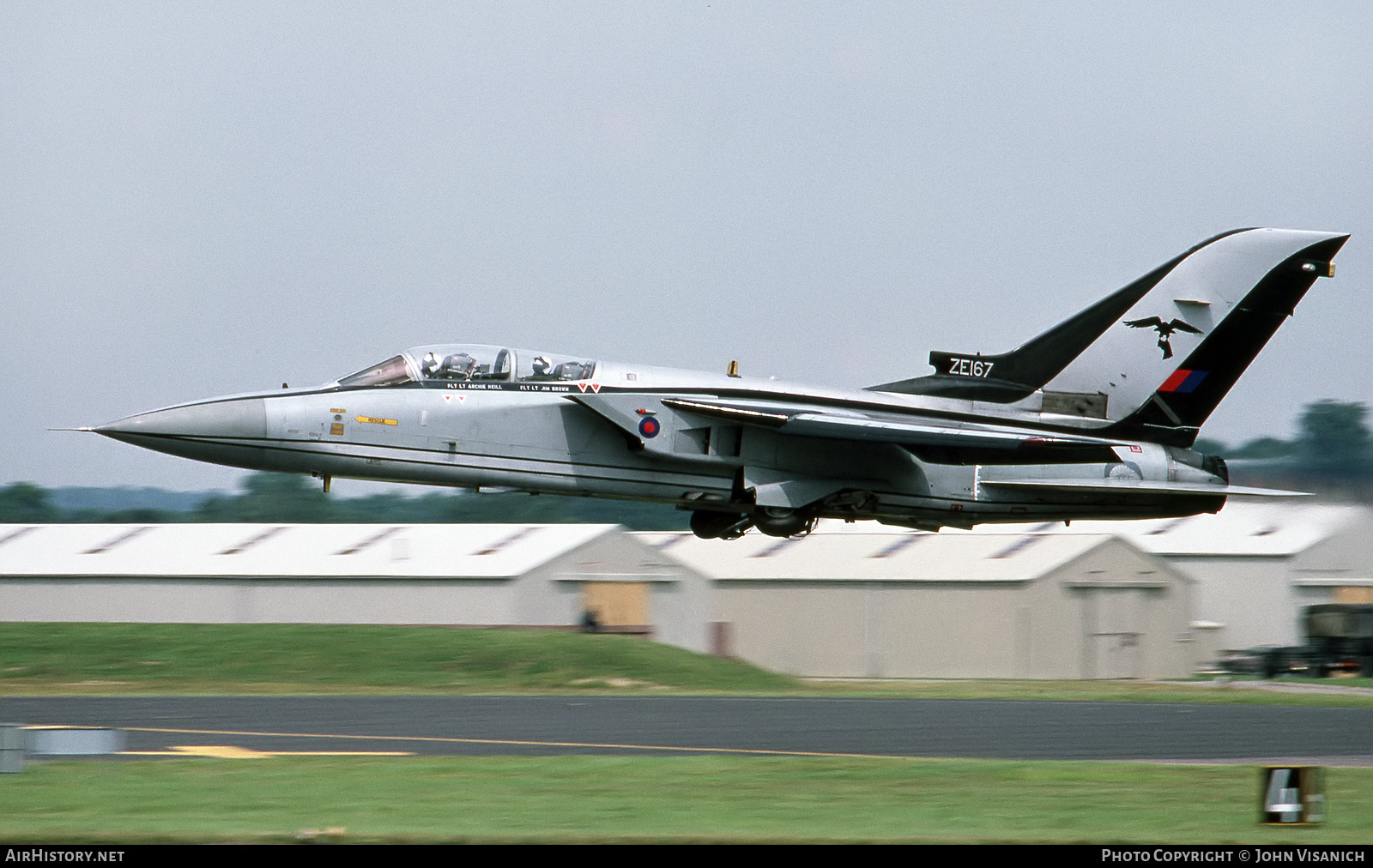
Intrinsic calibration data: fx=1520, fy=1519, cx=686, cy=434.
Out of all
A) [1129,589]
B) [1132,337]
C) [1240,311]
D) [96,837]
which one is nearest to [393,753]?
[96,837]

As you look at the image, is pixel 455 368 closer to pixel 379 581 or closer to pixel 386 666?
pixel 386 666

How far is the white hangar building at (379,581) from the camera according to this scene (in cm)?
3972

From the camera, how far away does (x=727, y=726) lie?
22.2 metres

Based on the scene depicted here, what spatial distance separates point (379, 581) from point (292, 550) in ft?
11.8

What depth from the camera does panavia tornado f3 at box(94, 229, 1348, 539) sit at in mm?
20281

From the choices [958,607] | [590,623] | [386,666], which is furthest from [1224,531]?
[386,666]

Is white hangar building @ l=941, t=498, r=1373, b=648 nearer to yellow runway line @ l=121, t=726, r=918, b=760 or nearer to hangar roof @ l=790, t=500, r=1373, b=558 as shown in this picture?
hangar roof @ l=790, t=500, r=1373, b=558

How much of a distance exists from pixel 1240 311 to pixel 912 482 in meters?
6.02

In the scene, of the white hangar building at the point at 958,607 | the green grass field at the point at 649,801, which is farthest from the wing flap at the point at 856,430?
the white hangar building at the point at 958,607

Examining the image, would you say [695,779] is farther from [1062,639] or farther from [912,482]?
[1062,639]

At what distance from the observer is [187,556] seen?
4234 centimetres

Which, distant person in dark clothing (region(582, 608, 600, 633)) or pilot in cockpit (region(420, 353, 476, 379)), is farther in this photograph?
distant person in dark clothing (region(582, 608, 600, 633))

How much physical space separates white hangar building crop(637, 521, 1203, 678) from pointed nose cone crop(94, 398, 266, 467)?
23092 mm

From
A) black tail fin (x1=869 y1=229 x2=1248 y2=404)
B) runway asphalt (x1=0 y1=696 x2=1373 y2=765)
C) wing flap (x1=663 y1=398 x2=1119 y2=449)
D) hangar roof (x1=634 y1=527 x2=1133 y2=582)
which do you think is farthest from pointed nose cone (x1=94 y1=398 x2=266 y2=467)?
hangar roof (x1=634 y1=527 x2=1133 y2=582)
